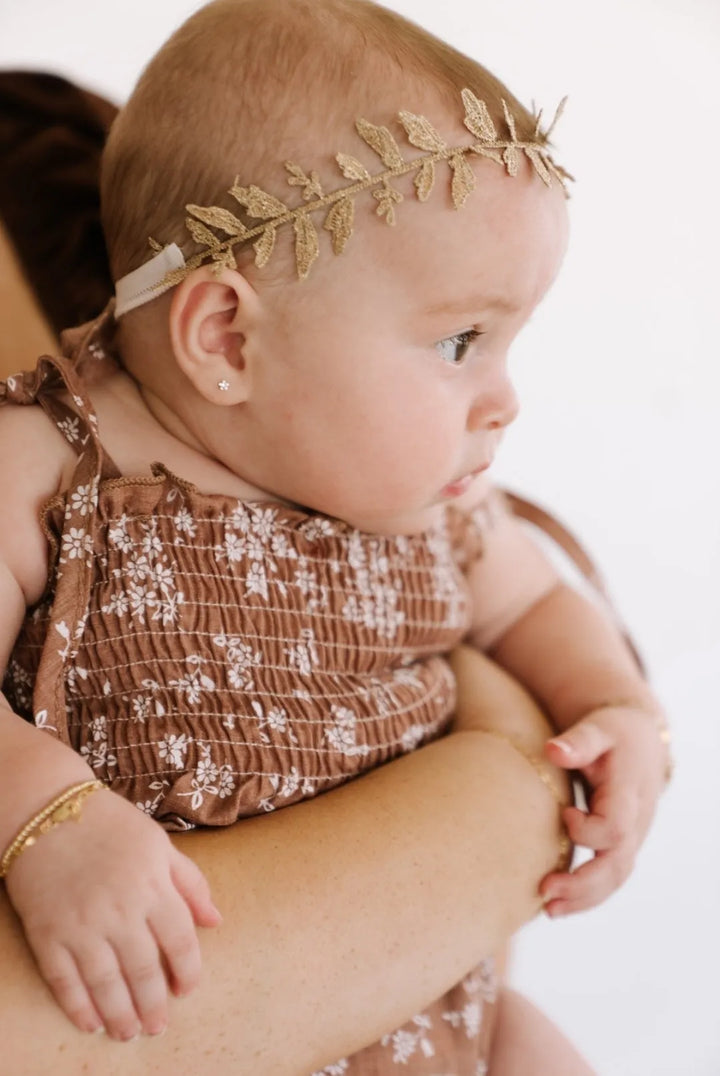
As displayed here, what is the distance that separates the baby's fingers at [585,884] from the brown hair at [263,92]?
0.74 meters

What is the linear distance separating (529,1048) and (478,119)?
984 mm

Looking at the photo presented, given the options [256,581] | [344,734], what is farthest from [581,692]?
[256,581]

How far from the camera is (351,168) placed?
0.94 metres

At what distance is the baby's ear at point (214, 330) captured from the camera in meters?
0.99

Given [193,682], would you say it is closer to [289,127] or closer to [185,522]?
[185,522]

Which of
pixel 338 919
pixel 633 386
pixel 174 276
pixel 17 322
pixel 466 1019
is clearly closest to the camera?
pixel 338 919

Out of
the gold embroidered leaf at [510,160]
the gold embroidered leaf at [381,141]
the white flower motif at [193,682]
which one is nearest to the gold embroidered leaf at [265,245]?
the gold embroidered leaf at [381,141]

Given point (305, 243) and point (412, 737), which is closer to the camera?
point (305, 243)

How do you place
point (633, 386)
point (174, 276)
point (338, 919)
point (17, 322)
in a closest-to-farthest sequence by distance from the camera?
point (338, 919)
point (174, 276)
point (17, 322)
point (633, 386)

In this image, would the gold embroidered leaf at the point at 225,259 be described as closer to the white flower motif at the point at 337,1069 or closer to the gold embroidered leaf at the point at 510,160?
Result: the gold embroidered leaf at the point at 510,160

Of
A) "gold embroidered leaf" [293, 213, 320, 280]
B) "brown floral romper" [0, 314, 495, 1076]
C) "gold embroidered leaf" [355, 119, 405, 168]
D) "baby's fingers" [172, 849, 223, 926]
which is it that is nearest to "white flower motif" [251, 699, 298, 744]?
"brown floral romper" [0, 314, 495, 1076]

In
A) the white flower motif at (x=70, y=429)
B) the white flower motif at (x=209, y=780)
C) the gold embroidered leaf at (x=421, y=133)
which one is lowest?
the white flower motif at (x=209, y=780)

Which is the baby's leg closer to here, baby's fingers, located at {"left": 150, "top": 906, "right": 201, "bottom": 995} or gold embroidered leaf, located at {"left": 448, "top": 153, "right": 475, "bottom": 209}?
baby's fingers, located at {"left": 150, "top": 906, "right": 201, "bottom": 995}

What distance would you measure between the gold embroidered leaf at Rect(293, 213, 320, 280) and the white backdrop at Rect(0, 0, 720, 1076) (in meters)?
0.63
